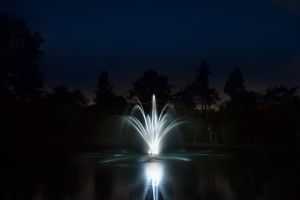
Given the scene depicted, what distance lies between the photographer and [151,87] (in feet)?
198

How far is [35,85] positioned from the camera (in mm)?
45406

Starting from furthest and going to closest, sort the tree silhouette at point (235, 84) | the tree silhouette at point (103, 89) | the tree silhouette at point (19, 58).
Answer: the tree silhouette at point (103, 89) → the tree silhouette at point (235, 84) → the tree silhouette at point (19, 58)

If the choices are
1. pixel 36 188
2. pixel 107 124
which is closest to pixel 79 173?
pixel 36 188

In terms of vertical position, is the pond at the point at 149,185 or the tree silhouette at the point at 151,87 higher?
the tree silhouette at the point at 151,87

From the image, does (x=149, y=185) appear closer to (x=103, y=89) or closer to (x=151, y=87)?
(x=151, y=87)

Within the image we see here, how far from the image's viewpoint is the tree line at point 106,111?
28.8 m

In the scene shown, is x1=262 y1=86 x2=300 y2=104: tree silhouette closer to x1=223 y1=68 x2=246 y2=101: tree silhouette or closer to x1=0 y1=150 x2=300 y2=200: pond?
x1=223 y1=68 x2=246 y2=101: tree silhouette

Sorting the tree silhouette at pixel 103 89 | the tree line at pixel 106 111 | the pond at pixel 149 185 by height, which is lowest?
the pond at pixel 149 185

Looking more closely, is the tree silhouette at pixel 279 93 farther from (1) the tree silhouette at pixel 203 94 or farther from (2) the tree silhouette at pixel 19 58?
(2) the tree silhouette at pixel 19 58

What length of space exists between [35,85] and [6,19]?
38.4 feet

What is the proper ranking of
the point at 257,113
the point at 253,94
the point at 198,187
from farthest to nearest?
1. the point at 253,94
2. the point at 257,113
3. the point at 198,187

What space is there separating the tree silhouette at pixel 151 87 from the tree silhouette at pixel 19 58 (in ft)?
68.0

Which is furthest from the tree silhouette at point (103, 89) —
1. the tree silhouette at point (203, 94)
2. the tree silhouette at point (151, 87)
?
the tree silhouette at point (203, 94)

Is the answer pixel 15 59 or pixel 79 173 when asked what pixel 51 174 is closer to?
pixel 79 173
